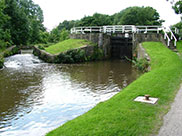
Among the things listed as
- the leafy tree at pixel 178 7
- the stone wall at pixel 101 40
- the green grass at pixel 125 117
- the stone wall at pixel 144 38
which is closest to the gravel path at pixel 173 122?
the green grass at pixel 125 117

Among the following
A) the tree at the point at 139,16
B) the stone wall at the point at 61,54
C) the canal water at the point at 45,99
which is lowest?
the canal water at the point at 45,99

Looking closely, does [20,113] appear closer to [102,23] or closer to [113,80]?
[113,80]

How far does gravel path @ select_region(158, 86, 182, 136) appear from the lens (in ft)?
14.0

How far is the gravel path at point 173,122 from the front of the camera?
4281 millimetres

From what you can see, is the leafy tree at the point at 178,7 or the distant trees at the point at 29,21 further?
the distant trees at the point at 29,21

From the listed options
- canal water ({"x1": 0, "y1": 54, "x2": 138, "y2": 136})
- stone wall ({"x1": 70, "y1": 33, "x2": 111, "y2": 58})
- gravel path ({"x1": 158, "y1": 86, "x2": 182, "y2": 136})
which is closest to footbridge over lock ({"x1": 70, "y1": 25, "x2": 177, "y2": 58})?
stone wall ({"x1": 70, "y1": 33, "x2": 111, "y2": 58})

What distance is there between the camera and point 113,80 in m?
12.2

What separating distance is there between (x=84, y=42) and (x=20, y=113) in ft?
58.6

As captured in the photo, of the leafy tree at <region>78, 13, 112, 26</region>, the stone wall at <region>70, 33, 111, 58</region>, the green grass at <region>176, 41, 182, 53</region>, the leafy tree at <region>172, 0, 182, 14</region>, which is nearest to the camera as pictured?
the leafy tree at <region>172, 0, 182, 14</region>

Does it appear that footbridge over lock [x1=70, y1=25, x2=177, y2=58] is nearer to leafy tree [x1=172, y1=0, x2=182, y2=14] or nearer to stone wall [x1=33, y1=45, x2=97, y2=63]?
stone wall [x1=33, y1=45, x2=97, y2=63]

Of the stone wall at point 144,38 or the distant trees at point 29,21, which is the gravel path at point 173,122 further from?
the distant trees at point 29,21

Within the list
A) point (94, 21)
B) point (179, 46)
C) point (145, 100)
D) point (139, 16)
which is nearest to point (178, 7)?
point (179, 46)

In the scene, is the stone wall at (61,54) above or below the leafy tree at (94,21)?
below

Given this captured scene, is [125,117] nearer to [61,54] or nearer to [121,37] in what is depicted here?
[61,54]
